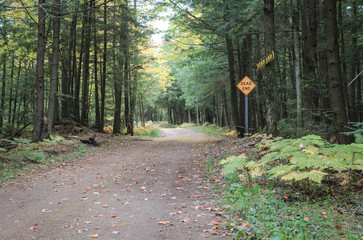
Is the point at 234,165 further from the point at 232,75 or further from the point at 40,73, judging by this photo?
the point at 40,73

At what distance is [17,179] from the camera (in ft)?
22.5

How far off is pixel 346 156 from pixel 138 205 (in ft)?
13.6

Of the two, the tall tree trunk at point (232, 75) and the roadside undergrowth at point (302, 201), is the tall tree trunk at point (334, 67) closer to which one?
the roadside undergrowth at point (302, 201)

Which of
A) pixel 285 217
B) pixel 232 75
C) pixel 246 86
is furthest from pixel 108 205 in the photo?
pixel 232 75

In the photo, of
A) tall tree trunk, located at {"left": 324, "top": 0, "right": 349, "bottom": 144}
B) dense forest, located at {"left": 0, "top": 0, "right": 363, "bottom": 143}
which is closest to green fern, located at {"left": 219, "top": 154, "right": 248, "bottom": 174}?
dense forest, located at {"left": 0, "top": 0, "right": 363, "bottom": 143}

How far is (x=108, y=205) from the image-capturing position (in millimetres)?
4930

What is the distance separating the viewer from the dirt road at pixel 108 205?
3.73 meters

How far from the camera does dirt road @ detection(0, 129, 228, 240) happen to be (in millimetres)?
3734

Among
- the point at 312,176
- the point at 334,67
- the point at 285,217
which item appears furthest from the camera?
the point at 334,67

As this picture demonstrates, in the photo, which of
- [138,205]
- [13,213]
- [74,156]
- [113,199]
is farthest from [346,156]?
[74,156]

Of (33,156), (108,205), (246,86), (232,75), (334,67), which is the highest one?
(232,75)

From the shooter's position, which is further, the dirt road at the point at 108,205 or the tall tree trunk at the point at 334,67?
the tall tree trunk at the point at 334,67

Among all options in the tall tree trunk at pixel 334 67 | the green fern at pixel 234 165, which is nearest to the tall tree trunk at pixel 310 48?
the tall tree trunk at pixel 334 67

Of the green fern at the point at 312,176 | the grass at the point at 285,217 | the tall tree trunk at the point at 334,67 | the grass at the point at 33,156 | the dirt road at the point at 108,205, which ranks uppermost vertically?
the tall tree trunk at the point at 334,67
